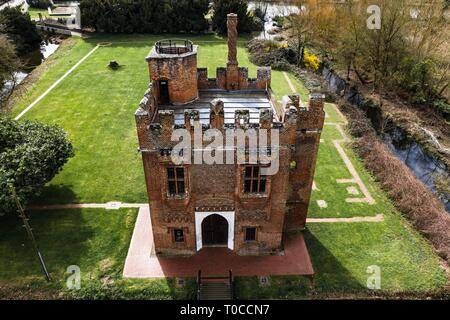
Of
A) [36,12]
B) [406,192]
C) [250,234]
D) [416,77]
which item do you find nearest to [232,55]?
[250,234]

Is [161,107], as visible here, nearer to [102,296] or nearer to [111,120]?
[102,296]

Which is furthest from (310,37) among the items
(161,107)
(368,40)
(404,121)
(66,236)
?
(66,236)

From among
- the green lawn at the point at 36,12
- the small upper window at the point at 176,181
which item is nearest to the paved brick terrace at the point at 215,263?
the small upper window at the point at 176,181

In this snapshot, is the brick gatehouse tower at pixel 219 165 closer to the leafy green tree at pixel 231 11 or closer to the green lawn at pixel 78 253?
the green lawn at pixel 78 253

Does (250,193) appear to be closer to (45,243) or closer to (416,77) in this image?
(45,243)

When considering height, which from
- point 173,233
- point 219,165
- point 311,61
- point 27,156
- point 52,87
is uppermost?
point 219,165

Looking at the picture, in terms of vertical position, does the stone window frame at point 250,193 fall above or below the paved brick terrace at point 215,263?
above
